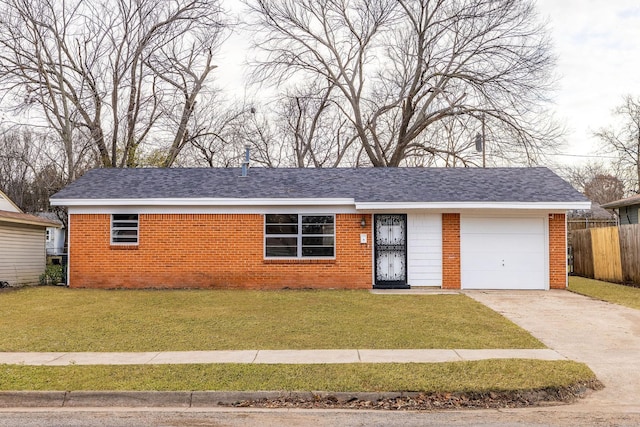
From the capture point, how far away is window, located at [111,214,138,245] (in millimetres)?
17219

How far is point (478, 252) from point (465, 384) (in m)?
10.7

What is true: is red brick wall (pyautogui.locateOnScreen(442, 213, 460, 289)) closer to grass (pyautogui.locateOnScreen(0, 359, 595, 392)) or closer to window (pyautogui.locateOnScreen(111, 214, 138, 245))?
grass (pyautogui.locateOnScreen(0, 359, 595, 392))

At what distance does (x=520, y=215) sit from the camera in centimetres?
1688

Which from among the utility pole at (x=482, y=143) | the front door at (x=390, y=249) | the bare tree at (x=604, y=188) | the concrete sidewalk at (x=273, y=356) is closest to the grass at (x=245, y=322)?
the concrete sidewalk at (x=273, y=356)

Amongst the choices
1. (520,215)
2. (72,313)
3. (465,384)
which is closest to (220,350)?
(465,384)

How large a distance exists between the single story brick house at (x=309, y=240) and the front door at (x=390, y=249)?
31 mm

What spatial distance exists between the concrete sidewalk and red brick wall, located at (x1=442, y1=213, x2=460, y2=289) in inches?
324

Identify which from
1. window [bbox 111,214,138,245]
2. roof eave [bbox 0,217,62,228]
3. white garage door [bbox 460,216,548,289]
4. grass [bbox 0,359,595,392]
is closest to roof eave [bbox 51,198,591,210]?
window [bbox 111,214,138,245]

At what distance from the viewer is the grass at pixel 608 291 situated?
46.8 ft

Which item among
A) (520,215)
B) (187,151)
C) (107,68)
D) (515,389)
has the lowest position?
(515,389)

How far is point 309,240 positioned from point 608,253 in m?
11.1

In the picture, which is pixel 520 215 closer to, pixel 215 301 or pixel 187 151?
pixel 215 301

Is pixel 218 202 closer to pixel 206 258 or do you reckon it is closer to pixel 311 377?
pixel 206 258

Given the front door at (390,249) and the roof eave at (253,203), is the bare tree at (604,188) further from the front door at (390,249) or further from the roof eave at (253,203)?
the front door at (390,249)
